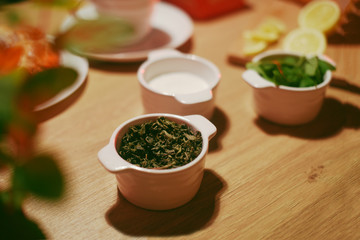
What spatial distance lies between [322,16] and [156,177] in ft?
2.88

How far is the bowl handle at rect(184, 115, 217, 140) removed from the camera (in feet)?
2.08

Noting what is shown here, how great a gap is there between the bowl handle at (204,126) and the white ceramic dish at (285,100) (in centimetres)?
18

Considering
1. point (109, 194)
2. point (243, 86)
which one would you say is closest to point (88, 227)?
point (109, 194)

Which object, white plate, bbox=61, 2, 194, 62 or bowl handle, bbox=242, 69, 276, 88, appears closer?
bowl handle, bbox=242, 69, 276, 88

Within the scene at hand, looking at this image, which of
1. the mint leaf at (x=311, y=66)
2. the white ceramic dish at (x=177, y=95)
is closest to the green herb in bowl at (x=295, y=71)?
the mint leaf at (x=311, y=66)

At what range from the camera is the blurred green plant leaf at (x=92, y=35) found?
0.29m

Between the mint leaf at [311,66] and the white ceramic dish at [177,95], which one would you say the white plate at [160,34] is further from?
the mint leaf at [311,66]

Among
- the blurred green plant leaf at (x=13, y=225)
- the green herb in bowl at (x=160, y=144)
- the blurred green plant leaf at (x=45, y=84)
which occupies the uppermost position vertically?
the blurred green plant leaf at (x=45, y=84)

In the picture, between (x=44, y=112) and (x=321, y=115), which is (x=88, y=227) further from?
(x=321, y=115)

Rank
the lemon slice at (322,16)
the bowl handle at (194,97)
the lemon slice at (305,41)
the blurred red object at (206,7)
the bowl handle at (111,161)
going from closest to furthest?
1. the bowl handle at (111,161)
2. the bowl handle at (194,97)
3. the lemon slice at (305,41)
4. the lemon slice at (322,16)
5. the blurred red object at (206,7)

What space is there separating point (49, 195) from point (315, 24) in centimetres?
108

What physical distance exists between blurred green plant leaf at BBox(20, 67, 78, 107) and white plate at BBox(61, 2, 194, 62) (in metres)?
0.69

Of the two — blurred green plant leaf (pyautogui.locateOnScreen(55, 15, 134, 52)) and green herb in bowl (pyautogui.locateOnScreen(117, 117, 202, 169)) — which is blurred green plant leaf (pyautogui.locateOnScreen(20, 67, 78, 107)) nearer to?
blurred green plant leaf (pyautogui.locateOnScreen(55, 15, 134, 52))

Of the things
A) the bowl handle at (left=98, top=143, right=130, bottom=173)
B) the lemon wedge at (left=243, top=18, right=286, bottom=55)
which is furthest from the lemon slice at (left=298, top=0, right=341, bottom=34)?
the bowl handle at (left=98, top=143, right=130, bottom=173)
